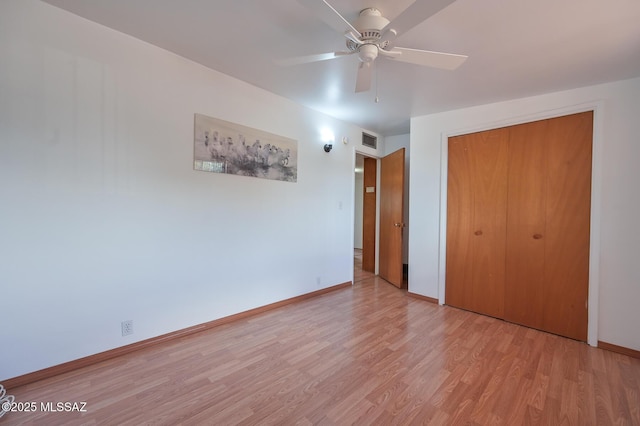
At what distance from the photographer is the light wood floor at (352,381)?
1597 mm

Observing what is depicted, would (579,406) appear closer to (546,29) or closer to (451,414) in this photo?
(451,414)

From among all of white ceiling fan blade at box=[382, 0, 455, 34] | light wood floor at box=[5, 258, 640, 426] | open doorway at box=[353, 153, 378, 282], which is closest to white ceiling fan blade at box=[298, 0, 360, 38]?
white ceiling fan blade at box=[382, 0, 455, 34]

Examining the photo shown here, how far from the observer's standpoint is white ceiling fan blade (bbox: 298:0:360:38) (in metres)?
1.30

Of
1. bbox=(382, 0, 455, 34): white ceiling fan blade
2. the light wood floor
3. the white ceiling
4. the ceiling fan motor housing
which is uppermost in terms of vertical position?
the white ceiling

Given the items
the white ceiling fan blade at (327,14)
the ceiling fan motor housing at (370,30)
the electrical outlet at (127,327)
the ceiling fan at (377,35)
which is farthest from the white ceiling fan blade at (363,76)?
the electrical outlet at (127,327)

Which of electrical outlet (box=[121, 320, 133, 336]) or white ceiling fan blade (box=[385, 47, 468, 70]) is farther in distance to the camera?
electrical outlet (box=[121, 320, 133, 336])

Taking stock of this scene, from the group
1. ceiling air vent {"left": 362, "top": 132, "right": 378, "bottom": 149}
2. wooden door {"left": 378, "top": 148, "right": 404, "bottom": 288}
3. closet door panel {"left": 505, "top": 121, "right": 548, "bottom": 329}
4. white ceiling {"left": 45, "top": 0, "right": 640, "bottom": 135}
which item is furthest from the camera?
ceiling air vent {"left": 362, "top": 132, "right": 378, "bottom": 149}

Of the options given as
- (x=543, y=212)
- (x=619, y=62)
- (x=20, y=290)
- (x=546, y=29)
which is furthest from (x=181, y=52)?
(x=543, y=212)

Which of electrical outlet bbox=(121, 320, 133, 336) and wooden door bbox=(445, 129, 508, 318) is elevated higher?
wooden door bbox=(445, 129, 508, 318)

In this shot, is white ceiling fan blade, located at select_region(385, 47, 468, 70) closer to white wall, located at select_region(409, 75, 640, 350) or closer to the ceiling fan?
the ceiling fan

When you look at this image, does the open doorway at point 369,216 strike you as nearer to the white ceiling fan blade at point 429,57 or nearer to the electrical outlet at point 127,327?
the white ceiling fan blade at point 429,57

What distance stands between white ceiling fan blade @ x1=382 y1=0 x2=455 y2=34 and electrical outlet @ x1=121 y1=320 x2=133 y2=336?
9.18ft

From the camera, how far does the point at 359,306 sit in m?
3.39

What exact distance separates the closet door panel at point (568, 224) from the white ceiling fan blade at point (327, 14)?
100 inches
